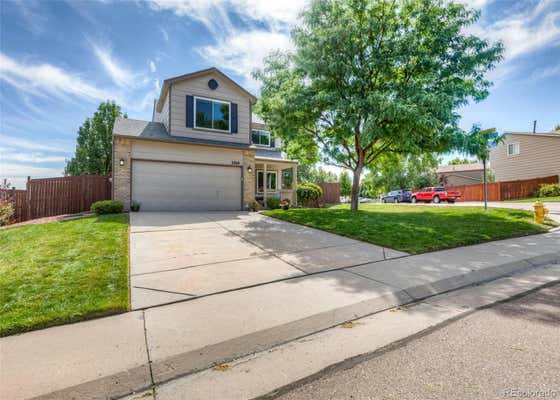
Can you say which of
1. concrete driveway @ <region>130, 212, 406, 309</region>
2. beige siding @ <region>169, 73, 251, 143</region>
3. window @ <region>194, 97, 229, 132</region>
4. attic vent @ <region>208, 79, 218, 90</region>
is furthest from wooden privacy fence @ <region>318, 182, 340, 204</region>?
concrete driveway @ <region>130, 212, 406, 309</region>

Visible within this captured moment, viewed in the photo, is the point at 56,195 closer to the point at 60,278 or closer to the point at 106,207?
the point at 106,207

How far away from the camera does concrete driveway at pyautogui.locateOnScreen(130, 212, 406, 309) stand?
148 inches

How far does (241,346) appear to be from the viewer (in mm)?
2418

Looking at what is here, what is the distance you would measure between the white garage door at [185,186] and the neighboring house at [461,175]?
37.7 m

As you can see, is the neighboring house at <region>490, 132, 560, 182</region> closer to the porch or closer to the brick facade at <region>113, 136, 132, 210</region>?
the porch

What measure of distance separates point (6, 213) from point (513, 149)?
A: 36507mm

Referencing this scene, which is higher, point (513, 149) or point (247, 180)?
point (513, 149)

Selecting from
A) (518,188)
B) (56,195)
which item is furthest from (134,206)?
(518,188)

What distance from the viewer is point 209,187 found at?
1274 centimetres

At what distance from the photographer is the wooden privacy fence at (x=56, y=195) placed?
10.6 m

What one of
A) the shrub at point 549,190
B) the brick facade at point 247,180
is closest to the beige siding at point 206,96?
the brick facade at point 247,180

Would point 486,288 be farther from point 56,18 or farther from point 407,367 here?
point 56,18


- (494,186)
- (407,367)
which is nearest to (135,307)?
(407,367)

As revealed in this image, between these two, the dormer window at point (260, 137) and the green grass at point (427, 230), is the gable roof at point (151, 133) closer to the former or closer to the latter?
the dormer window at point (260, 137)
